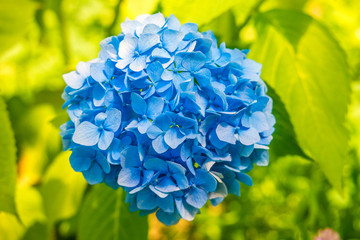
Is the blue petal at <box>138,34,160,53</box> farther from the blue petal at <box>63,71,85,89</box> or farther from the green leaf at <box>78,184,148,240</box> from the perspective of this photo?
the green leaf at <box>78,184,148,240</box>

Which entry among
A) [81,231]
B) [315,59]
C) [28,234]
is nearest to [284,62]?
[315,59]

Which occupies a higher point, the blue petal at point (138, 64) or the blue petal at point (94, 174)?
the blue petal at point (138, 64)

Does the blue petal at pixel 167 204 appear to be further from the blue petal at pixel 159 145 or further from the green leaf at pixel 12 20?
the green leaf at pixel 12 20

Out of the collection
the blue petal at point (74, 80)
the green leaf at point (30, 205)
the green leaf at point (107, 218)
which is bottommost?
the green leaf at point (30, 205)

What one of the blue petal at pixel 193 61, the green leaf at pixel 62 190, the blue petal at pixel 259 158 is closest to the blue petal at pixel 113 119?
the blue petal at pixel 193 61

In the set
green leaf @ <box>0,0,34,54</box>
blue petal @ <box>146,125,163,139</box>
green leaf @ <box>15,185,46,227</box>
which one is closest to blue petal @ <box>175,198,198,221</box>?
blue petal @ <box>146,125,163,139</box>

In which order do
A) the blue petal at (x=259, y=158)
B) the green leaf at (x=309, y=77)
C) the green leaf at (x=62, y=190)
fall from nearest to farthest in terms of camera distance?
the blue petal at (x=259, y=158), the green leaf at (x=309, y=77), the green leaf at (x=62, y=190)
